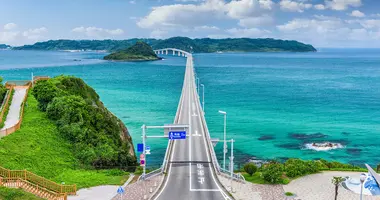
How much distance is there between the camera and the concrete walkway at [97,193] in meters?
28.6

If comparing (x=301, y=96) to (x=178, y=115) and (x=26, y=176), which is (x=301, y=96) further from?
(x=26, y=176)

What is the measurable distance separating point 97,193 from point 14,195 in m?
7.47

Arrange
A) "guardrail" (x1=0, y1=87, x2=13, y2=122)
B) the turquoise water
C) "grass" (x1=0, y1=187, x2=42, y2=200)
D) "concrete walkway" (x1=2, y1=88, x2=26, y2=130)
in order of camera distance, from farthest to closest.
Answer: the turquoise water, "guardrail" (x1=0, y1=87, x2=13, y2=122), "concrete walkway" (x1=2, y1=88, x2=26, y2=130), "grass" (x1=0, y1=187, x2=42, y2=200)

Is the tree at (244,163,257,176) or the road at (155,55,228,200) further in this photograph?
the tree at (244,163,257,176)

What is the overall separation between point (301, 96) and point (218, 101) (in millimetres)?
26404

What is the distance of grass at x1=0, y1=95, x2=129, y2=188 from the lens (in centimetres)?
3189

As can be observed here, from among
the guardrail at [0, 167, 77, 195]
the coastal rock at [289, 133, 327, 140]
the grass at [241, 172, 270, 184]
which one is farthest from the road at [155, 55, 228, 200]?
the coastal rock at [289, 133, 327, 140]

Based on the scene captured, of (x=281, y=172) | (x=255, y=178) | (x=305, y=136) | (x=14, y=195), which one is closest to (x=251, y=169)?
(x=255, y=178)

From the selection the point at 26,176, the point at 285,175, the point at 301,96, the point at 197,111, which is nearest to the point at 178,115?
the point at 197,111

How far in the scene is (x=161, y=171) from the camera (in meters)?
36.5

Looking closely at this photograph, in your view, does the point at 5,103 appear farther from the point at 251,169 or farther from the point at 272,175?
the point at 272,175

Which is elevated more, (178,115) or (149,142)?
(178,115)

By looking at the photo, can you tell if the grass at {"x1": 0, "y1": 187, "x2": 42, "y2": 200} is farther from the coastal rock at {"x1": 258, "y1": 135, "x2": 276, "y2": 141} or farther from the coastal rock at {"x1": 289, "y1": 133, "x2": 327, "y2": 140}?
the coastal rock at {"x1": 289, "y1": 133, "x2": 327, "y2": 140}

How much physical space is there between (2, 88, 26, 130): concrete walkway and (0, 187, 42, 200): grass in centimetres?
1990
